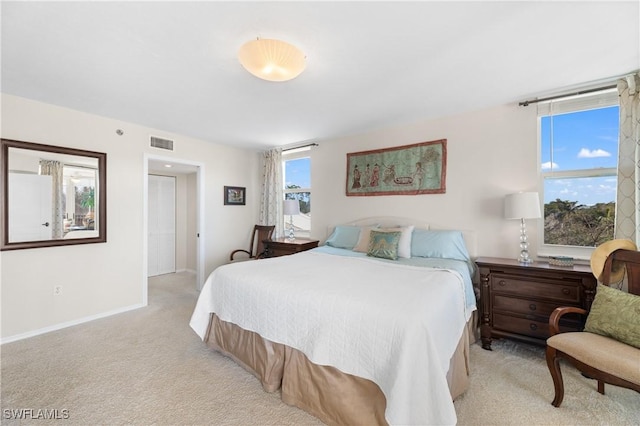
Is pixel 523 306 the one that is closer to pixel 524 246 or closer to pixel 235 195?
pixel 524 246

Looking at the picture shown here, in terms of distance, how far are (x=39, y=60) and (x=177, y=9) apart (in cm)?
141

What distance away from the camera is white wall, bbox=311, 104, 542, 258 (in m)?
2.76

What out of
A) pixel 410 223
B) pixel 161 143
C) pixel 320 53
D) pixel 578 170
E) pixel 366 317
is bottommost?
pixel 366 317

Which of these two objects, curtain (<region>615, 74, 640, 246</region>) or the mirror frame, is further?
the mirror frame

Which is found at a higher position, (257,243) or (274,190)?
(274,190)

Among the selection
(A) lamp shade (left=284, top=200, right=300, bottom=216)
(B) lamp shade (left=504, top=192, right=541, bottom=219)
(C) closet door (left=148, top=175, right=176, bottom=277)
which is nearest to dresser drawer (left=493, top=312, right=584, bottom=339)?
(B) lamp shade (left=504, top=192, right=541, bottom=219)

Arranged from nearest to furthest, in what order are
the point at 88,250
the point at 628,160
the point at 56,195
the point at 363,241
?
the point at 628,160, the point at 56,195, the point at 88,250, the point at 363,241

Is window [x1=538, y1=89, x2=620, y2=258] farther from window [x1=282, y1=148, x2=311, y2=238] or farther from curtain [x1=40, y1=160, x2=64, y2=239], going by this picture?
curtain [x1=40, y1=160, x2=64, y2=239]

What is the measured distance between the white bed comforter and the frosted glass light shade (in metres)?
1.46

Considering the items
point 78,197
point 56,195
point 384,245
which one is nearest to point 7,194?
point 56,195

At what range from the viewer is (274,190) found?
4699 mm

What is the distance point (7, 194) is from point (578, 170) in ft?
18.2

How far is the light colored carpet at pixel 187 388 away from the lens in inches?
64.3

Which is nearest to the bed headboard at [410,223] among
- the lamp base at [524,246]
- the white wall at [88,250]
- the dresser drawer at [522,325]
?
the lamp base at [524,246]
